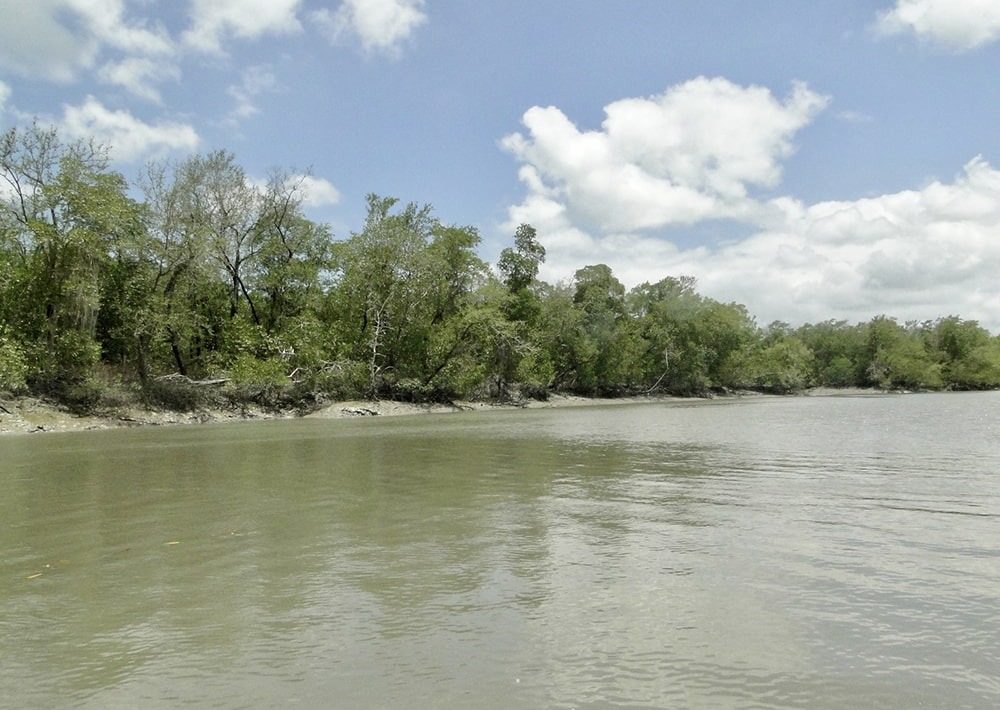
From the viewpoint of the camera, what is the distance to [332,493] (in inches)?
489

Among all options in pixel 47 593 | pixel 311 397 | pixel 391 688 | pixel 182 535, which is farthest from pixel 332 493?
pixel 311 397

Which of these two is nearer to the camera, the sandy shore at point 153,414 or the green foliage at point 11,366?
the green foliage at point 11,366

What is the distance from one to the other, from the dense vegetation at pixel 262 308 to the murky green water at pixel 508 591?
2882 cm

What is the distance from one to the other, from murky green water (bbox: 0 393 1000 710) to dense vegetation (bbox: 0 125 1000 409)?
2882 centimetres

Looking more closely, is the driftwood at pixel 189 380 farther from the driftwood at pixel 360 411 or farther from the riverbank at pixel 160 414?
the driftwood at pixel 360 411

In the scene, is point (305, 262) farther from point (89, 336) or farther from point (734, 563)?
point (734, 563)

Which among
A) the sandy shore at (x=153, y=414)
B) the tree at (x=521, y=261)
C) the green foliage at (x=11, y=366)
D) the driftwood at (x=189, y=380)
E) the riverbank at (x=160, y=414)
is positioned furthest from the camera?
the tree at (x=521, y=261)

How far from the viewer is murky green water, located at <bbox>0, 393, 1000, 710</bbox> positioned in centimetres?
443

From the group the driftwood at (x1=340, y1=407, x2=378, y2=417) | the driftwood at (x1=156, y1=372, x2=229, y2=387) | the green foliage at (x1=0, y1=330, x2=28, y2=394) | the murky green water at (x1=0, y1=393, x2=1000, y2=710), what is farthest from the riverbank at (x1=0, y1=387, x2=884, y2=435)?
the murky green water at (x1=0, y1=393, x2=1000, y2=710)

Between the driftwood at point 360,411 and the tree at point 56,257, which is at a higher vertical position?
the tree at point 56,257

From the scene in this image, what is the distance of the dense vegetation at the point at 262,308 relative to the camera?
37.6 metres

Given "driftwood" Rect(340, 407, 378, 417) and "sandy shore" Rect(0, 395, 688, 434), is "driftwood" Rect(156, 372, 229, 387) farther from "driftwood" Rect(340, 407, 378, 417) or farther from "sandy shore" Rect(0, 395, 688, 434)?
"driftwood" Rect(340, 407, 378, 417)

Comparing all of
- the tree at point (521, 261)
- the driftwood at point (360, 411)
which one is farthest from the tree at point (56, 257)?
the tree at point (521, 261)

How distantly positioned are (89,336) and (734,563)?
135 ft
